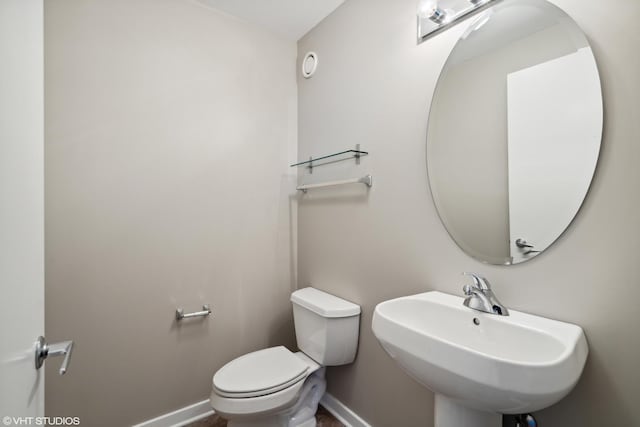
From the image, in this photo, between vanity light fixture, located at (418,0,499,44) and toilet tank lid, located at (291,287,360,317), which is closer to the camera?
vanity light fixture, located at (418,0,499,44)

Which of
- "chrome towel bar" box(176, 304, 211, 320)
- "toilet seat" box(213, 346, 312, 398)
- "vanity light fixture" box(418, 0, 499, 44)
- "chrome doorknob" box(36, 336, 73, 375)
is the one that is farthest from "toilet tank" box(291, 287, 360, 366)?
"vanity light fixture" box(418, 0, 499, 44)

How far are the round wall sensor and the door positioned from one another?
4.75 ft

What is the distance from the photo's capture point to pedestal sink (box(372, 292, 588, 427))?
0.68m

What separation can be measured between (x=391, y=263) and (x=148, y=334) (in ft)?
4.42

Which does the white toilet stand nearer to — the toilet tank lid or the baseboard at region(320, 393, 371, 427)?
the toilet tank lid

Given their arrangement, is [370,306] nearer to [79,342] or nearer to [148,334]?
[148,334]

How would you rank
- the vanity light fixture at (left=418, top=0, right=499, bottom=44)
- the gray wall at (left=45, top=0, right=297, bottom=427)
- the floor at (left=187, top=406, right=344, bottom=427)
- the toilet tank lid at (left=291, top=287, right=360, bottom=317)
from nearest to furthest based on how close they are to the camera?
the vanity light fixture at (left=418, top=0, right=499, bottom=44), the gray wall at (left=45, top=0, right=297, bottom=427), the toilet tank lid at (left=291, top=287, right=360, bottom=317), the floor at (left=187, top=406, right=344, bottom=427)

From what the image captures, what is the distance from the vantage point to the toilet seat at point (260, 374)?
1.29 metres

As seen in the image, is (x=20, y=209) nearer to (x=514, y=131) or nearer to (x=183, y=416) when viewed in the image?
(x=514, y=131)

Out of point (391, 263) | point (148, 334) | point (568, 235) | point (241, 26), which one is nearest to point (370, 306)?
point (391, 263)

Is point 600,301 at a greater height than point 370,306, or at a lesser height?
greater

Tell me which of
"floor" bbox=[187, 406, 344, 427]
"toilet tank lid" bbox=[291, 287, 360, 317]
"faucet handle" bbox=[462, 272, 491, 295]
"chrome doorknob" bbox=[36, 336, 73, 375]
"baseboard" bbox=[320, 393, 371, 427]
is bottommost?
"floor" bbox=[187, 406, 344, 427]

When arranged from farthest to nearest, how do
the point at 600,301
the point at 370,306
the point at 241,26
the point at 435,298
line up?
the point at 241,26, the point at 370,306, the point at 435,298, the point at 600,301

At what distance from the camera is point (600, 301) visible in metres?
0.84
